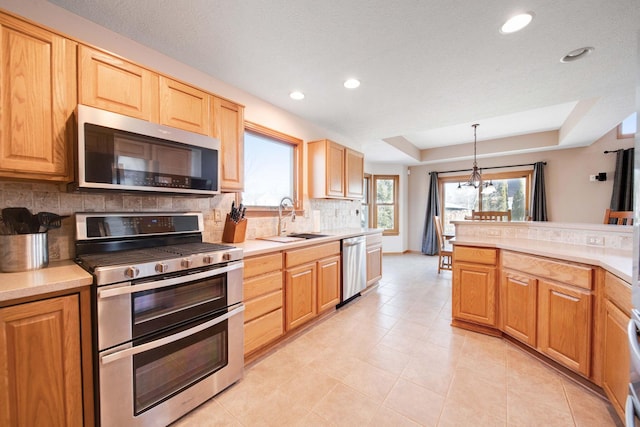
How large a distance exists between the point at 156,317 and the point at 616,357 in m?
2.58

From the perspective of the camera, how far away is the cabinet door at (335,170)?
3.31 meters

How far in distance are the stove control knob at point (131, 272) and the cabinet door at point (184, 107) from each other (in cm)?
103

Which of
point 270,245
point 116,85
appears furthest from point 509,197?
point 116,85

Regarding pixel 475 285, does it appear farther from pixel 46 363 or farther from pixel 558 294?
pixel 46 363

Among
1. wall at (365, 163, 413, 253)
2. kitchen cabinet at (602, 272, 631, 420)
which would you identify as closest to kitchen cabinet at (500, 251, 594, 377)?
kitchen cabinet at (602, 272, 631, 420)

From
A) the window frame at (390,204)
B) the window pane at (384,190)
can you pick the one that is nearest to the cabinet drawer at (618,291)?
the window frame at (390,204)

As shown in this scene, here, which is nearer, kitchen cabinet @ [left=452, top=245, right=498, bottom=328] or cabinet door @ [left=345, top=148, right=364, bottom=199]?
kitchen cabinet @ [left=452, top=245, right=498, bottom=328]

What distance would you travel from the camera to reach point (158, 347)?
1372 mm

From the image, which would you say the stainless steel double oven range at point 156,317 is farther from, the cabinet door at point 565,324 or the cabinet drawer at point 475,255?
the cabinet door at point 565,324

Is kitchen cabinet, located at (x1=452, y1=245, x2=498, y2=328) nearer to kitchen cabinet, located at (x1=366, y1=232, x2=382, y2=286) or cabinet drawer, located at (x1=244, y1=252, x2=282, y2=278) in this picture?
kitchen cabinet, located at (x1=366, y1=232, x2=382, y2=286)

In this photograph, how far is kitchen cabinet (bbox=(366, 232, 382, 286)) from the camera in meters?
3.62

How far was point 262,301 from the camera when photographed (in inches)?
79.8

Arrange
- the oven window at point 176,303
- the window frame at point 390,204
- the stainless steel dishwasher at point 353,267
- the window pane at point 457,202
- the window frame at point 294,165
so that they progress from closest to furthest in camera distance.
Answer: the oven window at point 176,303, the window frame at point 294,165, the stainless steel dishwasher at point 353,267, the window pane at point 457,202, the window frame at point 390,204

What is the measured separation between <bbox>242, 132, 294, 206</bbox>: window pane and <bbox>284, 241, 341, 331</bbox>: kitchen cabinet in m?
0.85
